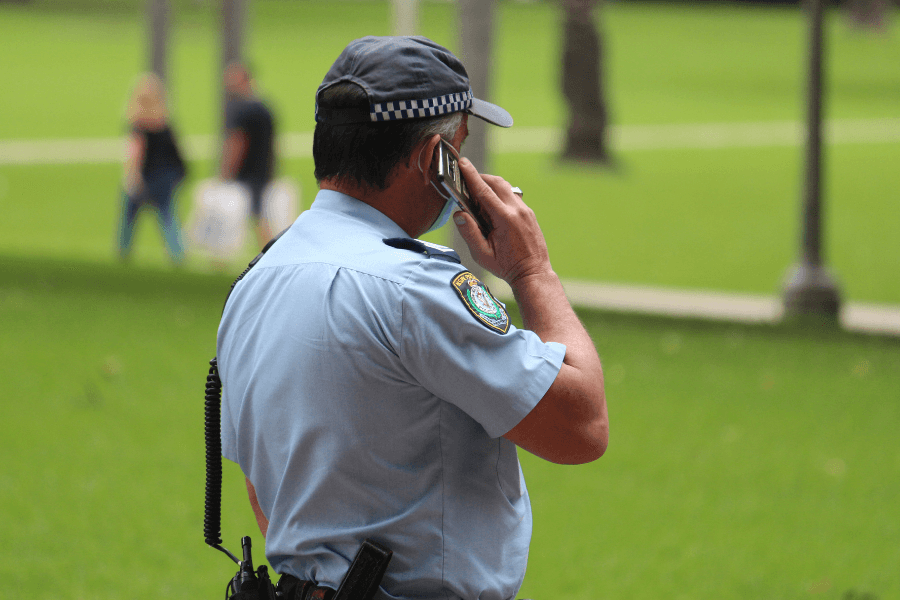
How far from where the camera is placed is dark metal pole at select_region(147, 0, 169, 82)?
18.5 m

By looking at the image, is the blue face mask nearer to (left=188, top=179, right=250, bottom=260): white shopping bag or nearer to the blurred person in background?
the blurred person in background

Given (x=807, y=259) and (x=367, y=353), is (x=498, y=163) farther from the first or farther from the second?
(x=367, y=353)

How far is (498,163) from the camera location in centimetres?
2553

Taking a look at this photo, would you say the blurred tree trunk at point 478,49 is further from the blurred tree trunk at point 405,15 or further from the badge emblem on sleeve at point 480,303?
the badge emblem on sleeve at point 480,303

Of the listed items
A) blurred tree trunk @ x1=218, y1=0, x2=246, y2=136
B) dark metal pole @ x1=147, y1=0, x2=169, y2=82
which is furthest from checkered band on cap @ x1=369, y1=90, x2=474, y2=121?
dark metal pole @ x1=147, y1=0, x2=169, y2=82

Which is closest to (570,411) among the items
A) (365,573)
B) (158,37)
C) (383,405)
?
(383,405)

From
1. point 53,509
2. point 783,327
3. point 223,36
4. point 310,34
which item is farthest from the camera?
point 310,34

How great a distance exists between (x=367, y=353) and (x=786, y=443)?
5.00 metres

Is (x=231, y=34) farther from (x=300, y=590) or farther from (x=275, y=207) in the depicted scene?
(x=300, y=590)

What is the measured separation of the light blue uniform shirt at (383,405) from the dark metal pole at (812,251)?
849cm

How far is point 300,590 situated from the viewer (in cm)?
215

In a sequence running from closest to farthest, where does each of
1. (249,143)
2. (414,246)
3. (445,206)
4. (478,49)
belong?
(414,246) → (445,206) → (478,49) → (249,143)

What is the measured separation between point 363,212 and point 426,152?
6.1 inches

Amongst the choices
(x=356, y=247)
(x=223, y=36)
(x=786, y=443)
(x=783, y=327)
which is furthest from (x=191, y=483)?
(x=223, y=36)
